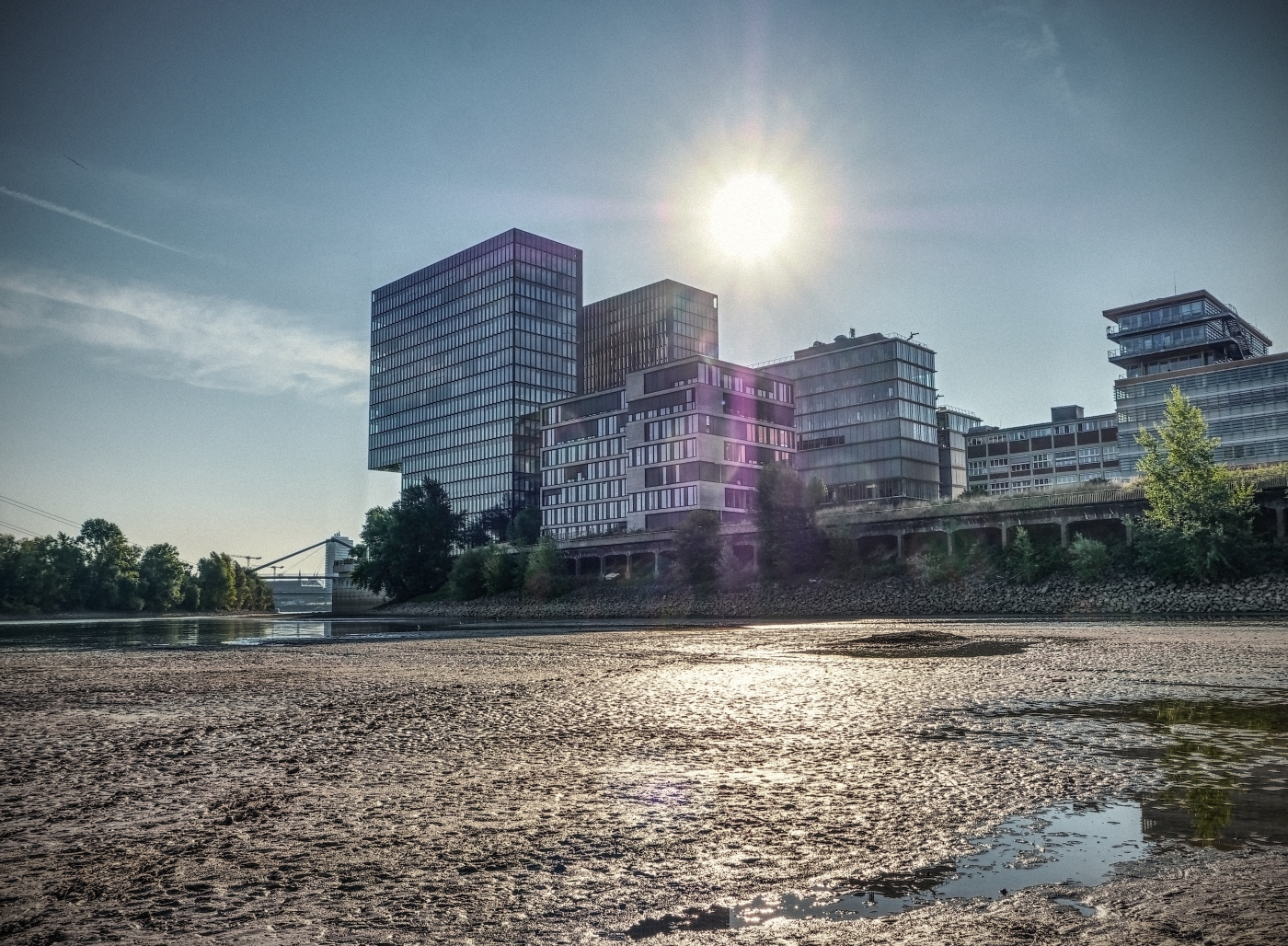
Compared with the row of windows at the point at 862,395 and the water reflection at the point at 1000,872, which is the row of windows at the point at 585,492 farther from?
the water reflection at the point at 1000,872

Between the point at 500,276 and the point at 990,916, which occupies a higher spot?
the point at 500,276

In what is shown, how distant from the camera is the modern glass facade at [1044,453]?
153 metres

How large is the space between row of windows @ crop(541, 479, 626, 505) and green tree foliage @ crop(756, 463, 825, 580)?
48.9m

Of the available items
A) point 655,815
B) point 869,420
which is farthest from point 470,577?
point 655,815

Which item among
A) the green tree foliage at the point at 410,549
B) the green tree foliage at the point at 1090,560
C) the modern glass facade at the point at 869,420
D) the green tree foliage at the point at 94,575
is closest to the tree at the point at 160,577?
the green tree foliage at the point at 94,575

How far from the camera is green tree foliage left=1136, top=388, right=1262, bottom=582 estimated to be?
5872 cm

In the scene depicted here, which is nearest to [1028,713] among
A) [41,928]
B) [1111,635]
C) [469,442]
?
[41,928]

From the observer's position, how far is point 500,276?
18925 centimetres

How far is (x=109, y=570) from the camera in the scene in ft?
470

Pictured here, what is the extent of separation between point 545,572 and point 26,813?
10261cm

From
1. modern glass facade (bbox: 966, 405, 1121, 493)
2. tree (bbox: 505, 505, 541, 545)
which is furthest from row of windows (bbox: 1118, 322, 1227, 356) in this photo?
tree (bbox: 505, 505, 541, 545)

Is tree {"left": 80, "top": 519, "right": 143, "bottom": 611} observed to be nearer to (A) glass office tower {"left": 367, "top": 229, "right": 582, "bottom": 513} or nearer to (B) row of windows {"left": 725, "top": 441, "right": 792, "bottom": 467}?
(A) glass office tower {"left": 367, "top": 229, "right": 582, "bottom": 513}

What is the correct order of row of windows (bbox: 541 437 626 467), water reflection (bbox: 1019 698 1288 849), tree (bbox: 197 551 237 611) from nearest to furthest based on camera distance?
1. water reflection (bbox: 1019 698 1288 849)
2. row of windows (bbox: 541 437 626 467)
3. tree (bbox: 197 551 237 611)

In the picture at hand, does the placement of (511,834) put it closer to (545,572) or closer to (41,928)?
(41,928)
